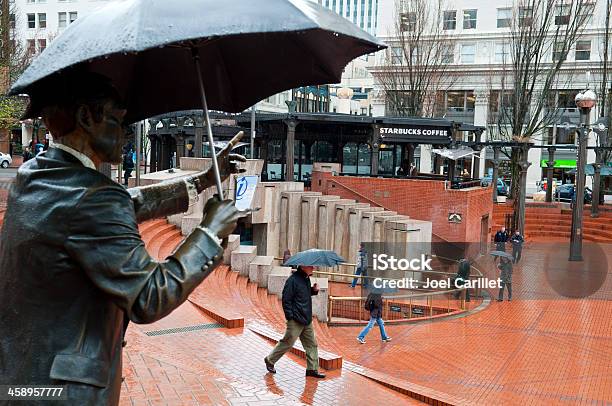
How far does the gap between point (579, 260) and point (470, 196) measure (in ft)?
15.6

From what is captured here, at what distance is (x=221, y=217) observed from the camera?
7.25ft

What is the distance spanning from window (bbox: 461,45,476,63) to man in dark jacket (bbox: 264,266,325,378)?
48.7 m

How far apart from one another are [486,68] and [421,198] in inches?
1155

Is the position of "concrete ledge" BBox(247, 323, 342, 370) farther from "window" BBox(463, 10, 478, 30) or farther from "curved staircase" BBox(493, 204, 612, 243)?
"window" BBox(463, 10, 478, 30)

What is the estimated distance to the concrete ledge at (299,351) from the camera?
866 centimetres

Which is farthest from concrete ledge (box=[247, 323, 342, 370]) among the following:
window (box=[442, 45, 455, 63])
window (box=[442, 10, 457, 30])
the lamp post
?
window (box=[442, 10, 457, 30])

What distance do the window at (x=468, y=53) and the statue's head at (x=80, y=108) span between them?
54.3m

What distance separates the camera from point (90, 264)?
1.98m

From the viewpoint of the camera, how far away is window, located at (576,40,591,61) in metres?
50.3

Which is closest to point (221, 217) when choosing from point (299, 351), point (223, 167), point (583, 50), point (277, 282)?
point (223, 167)

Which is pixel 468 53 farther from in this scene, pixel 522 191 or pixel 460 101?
pixel 522 191

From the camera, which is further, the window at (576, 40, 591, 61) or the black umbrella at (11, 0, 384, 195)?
the window at (576, 40, 591, 61)

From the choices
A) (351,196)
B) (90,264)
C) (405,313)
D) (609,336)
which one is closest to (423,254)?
(405,313)

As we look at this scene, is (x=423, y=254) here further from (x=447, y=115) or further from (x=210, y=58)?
(x=447, y=115)
